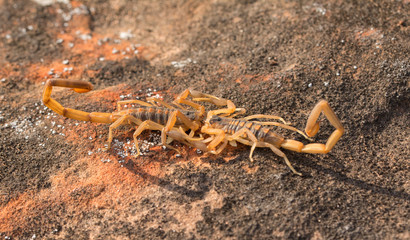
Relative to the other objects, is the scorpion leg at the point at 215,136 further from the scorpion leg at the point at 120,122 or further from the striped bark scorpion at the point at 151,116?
the scorpion leg at the point at 120,122

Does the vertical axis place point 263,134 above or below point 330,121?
below

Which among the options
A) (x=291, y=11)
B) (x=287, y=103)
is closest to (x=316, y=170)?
(x=287, y=103)

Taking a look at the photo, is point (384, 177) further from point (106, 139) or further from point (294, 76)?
point (106, 139)

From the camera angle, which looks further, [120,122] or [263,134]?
[120,122]

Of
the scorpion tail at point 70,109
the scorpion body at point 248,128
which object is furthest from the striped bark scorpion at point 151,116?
the scorpion body at point 248,128

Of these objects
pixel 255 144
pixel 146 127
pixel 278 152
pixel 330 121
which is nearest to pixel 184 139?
pixel 146 127

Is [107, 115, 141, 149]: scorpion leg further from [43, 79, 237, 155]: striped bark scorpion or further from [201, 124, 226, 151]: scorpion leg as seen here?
[201, 124, 226, 151]: scorpion leg

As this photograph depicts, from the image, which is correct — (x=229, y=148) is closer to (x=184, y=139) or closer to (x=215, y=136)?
(x=215, y=136)

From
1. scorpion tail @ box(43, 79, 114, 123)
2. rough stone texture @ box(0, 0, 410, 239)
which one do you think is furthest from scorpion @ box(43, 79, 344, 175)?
rough stone texture @ box(0, 0, 410, 239)
